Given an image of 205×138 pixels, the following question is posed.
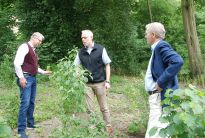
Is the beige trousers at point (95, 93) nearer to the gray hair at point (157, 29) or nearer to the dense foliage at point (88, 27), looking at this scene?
the gray hair at point (157, 29)

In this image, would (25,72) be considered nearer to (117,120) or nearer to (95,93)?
(95,93)

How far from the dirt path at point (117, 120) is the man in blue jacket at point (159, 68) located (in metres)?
2.22

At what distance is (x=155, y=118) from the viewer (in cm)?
539

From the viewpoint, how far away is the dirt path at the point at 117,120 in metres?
7.80

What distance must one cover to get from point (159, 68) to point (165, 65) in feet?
0.27

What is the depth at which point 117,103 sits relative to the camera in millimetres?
11039

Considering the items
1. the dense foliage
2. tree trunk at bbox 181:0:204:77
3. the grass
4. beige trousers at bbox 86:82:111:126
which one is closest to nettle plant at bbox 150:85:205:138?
the grass

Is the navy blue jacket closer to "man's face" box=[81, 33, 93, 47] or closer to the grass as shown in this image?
the grass

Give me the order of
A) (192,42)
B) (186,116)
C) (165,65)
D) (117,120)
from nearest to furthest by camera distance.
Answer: (186,116)
(165,65)
(117,120)
(192,42)

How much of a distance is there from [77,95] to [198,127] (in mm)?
2825

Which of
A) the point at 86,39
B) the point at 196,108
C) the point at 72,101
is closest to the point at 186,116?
the point at 196,108

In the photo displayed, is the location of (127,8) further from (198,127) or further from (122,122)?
(198,127)

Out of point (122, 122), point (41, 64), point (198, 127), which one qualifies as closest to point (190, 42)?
point (41, 64)

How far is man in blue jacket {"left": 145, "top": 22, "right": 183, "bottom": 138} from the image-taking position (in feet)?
16.9
